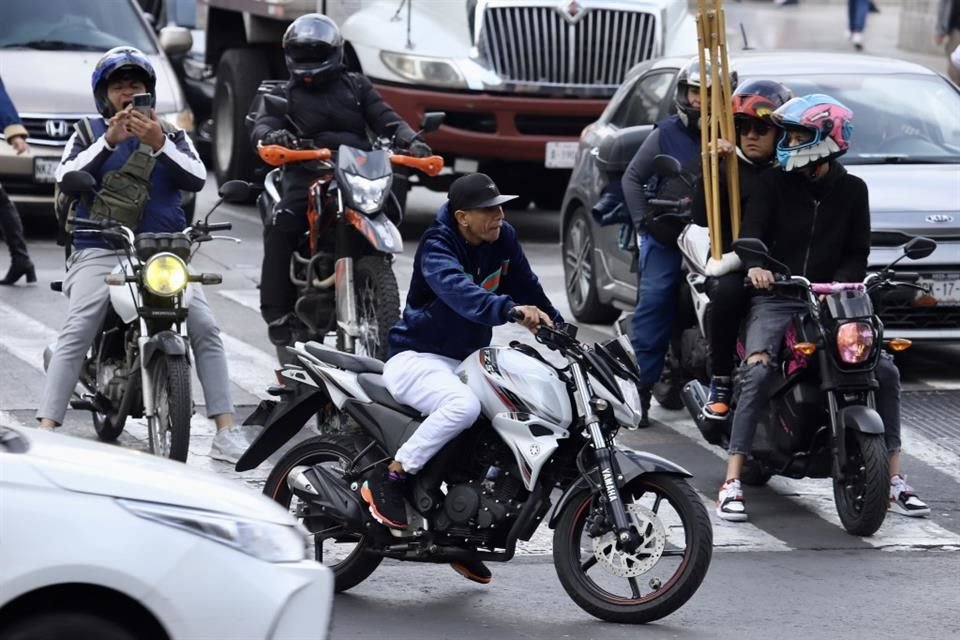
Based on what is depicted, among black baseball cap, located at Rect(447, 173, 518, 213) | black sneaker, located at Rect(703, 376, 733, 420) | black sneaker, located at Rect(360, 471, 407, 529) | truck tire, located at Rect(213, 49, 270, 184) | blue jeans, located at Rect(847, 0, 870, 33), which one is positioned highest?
black baseball cap, located at Rect(447, 173, 518, 213)

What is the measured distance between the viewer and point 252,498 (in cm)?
537

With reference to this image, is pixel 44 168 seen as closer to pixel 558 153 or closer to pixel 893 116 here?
pixel 558 153

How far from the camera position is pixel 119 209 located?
8914 mm

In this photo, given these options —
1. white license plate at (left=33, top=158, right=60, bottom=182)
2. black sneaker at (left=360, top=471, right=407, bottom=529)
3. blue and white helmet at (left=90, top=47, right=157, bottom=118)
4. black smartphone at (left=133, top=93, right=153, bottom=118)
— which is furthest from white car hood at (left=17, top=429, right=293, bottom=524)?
white license plate at (left=33, top=158, right=60, bottom=182)

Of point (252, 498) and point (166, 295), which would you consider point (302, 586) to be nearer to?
point (252, 498)

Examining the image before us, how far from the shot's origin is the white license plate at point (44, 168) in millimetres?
15086

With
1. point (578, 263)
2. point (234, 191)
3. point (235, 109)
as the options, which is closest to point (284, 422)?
point (234, 191)

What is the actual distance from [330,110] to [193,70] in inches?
419

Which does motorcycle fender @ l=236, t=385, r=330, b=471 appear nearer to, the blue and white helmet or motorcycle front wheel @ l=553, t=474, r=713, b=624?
motorcycle front wheel @ l=553, t=474, r=713, b=624

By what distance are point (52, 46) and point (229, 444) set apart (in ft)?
25.6

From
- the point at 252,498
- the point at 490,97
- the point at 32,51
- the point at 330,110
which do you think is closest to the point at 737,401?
the point at 330,110

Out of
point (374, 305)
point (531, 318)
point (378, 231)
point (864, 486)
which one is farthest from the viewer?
point (374, 305)

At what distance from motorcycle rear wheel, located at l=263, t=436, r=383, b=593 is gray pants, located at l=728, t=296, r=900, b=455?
79.0 inches

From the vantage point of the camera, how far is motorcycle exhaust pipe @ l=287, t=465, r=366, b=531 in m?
6.98
